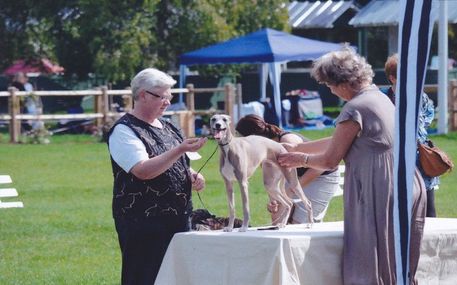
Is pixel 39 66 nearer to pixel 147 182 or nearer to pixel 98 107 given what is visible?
pixel 98 107

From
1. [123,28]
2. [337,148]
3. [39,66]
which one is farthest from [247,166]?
[39,66]

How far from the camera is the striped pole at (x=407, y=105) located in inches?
206

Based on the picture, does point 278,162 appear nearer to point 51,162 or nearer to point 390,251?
point 390,251

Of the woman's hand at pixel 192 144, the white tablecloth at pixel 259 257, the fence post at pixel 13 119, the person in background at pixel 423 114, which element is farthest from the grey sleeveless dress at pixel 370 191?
the fence post at pixel 13 119

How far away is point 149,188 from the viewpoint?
6.04 m

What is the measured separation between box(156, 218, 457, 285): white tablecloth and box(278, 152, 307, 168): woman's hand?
1.14ft

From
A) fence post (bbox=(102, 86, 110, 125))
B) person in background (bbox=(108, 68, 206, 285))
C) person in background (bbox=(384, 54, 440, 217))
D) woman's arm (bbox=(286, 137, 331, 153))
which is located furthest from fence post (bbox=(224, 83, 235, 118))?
person in background (bbox=(108, 68, 206, 285))

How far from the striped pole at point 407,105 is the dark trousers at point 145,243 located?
133cm

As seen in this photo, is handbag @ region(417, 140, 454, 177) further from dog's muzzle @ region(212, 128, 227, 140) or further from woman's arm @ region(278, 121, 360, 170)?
dog's muzzle @ region(212, 128, 227, 140)

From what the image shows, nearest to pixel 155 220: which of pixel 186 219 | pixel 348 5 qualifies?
pixel 186 219

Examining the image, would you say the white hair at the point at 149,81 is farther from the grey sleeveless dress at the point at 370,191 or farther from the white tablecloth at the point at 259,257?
the grey sleeveless dress at the point at 370,191

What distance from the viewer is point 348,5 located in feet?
121

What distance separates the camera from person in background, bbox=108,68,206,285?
5.96 m

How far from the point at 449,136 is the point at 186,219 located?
17566 mm
